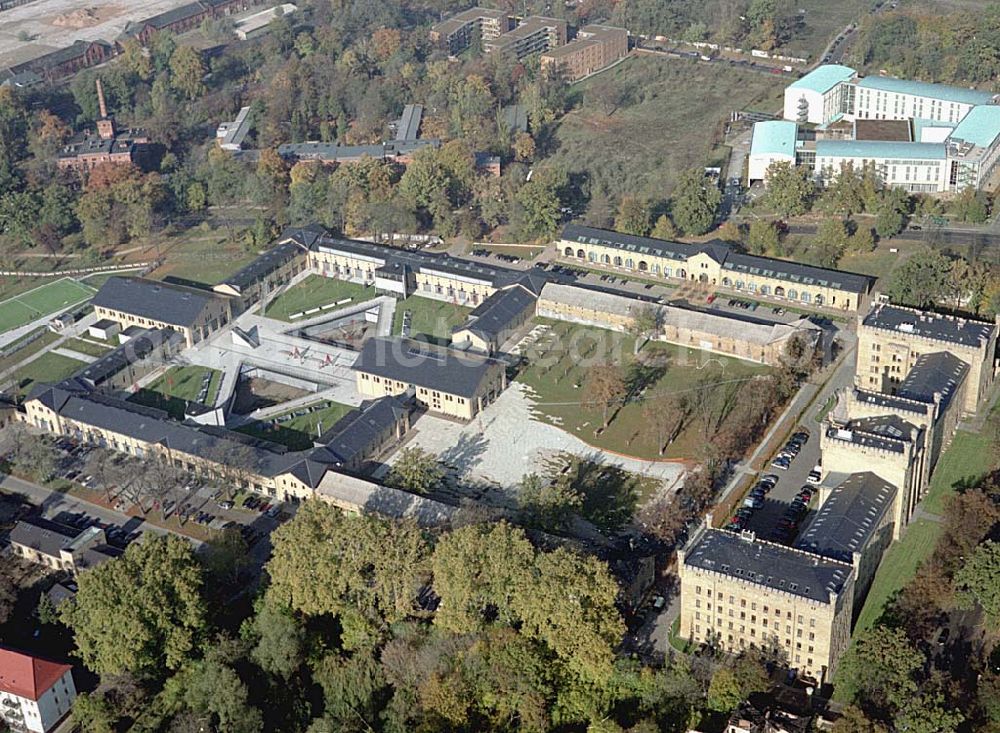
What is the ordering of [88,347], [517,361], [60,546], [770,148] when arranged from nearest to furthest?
[60,546], [517,361], [88,347], [770,148]

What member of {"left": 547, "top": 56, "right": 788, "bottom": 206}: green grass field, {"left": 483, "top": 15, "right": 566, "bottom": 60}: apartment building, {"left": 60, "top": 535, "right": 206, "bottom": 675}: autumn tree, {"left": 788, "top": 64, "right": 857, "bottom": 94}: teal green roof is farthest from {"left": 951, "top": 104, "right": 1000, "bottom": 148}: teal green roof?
{"left": 60, "top": 535, "right": 206, "bottom": 675}: autumn tree

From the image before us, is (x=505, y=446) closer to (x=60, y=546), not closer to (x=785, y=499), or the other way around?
(x=785, y=499)

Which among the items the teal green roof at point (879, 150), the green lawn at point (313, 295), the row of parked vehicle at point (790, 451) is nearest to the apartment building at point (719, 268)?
the teal green roof at point (879, 150)

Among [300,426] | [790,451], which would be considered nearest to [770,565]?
[790,451]

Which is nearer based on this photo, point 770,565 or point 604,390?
point 770,565

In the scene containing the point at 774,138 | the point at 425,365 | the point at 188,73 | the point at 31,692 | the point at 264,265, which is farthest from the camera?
the point at 188,73

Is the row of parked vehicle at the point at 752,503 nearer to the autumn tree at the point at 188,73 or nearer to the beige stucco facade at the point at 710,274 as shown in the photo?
the beige stucco facade at the point at 710,274

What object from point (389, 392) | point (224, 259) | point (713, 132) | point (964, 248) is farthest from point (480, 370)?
point (713, 132)

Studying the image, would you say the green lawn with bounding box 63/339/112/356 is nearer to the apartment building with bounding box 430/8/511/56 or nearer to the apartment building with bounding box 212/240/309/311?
the apartment building with bounding box 212/240/309/311
